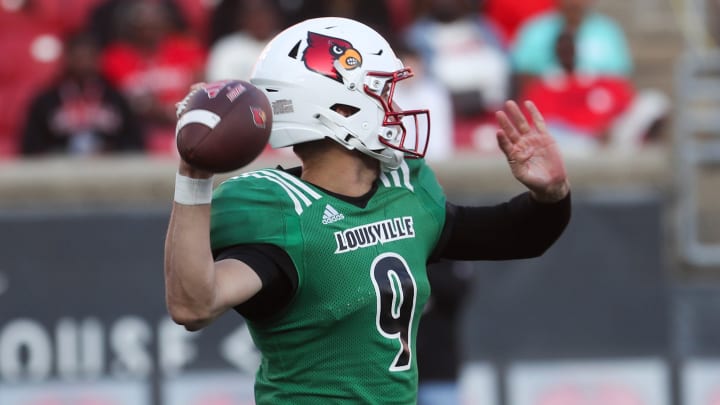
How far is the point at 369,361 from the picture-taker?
3.45 meters

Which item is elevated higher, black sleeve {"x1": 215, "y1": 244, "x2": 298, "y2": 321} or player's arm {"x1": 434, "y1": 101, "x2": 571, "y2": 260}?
player's arm {"x1": 434, "y1": 101, "x2": 571, "y2": 260}

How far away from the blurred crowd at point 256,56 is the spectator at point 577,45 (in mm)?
11

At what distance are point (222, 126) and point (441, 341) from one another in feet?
11.6

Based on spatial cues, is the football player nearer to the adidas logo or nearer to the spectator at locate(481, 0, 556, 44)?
the adidas logo

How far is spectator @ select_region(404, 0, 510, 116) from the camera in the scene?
8539 millimetres

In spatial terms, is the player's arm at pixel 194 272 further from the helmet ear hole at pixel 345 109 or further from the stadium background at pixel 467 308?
the stadium background at pixel 467 308

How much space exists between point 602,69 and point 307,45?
17.5ft

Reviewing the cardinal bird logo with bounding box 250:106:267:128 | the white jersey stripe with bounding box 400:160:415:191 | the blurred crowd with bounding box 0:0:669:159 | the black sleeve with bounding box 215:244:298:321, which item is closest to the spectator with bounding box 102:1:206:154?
the blurred crowd with bounding box 0:0:669:159

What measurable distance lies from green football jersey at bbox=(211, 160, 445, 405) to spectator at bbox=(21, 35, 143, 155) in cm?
490

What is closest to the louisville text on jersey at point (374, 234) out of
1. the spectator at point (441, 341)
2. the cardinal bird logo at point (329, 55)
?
the cardinal bird logo at point (329, 55)

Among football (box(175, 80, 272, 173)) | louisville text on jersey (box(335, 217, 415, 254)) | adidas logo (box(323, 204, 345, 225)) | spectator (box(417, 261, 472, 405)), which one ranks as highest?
football (box(175, 80, 272, 173))

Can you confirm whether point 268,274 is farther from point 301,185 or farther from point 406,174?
point 406,174

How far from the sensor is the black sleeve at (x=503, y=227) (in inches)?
148

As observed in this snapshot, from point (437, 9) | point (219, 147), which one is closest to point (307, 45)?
point (219, 147)
